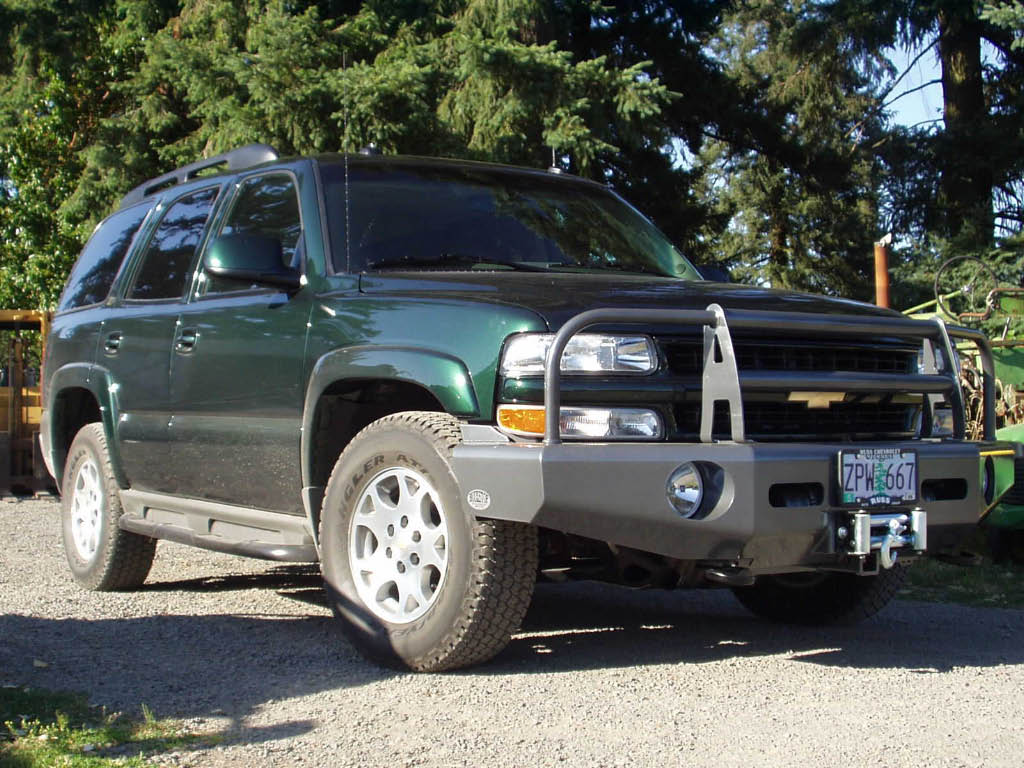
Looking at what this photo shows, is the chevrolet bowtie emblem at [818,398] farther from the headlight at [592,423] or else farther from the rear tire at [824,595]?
the rear tire at [824,595]

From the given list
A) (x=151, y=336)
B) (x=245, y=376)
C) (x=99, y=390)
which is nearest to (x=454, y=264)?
(x=245, y=376)

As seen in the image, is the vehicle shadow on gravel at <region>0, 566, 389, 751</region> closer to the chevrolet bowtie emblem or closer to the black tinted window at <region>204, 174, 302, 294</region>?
the black tinted window at <region>204, 174, 302, 294</region>

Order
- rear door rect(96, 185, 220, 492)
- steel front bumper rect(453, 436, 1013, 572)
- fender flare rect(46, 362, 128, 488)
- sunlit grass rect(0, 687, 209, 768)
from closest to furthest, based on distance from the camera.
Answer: sunlit grass rect(0, 687, 209, 768)
steel front bumper rect(453, 436, 1013, 572)
rear door rect(96, 185, 220, 492)
fender flare rect(46, 362, 128, 488)

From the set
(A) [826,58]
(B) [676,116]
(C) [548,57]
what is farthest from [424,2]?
(A) [826,58]

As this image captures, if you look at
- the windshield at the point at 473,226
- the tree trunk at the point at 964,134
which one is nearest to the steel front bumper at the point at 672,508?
the windshield at the point at 473,226

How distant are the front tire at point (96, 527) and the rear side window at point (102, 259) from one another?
750mm

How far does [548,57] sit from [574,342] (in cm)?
891

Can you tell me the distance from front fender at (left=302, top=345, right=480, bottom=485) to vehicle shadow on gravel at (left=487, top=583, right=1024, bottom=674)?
3.23 ft

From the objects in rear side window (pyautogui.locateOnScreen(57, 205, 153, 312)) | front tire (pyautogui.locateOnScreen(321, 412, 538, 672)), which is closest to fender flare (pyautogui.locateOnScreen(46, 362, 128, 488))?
rear side window (pyautogui.locateOnScreen(57, 205, 153, 312))

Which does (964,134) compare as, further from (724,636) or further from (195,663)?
(195,663)

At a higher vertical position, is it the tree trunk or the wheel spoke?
the tree trunk

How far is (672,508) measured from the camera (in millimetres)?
3986

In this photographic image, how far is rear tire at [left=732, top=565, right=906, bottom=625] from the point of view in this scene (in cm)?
538

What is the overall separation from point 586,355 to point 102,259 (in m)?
3.96
